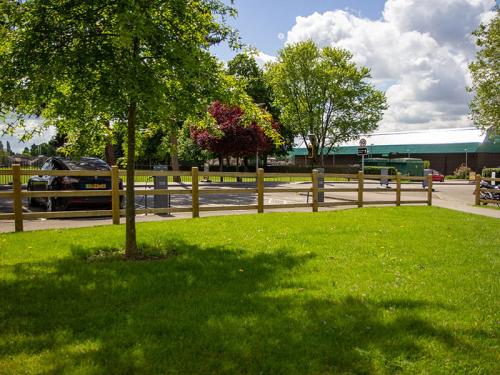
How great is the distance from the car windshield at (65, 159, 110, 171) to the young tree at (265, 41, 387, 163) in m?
34.4

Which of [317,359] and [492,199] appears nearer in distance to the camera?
[317,359]

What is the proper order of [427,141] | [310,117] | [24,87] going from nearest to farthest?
[24,87] < [310,117] < [427,141]

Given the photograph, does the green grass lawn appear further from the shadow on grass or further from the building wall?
the building wall

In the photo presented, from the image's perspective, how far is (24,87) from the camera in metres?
6.13

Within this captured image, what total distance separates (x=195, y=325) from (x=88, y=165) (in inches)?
391

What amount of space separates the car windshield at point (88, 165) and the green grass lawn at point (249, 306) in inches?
176

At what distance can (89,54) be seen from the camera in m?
5.84

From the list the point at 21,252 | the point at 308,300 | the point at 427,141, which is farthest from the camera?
the point at 427,141

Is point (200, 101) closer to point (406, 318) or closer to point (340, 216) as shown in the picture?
point (406, 318)

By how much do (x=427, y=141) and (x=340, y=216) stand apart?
5106cm

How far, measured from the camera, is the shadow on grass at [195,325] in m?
3.42

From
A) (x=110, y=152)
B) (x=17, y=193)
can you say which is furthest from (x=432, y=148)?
(x=17, y=193)

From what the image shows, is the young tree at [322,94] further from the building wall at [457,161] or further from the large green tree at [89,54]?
the large green tree at [89,54]

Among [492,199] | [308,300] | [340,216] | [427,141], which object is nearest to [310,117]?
[427,141]
